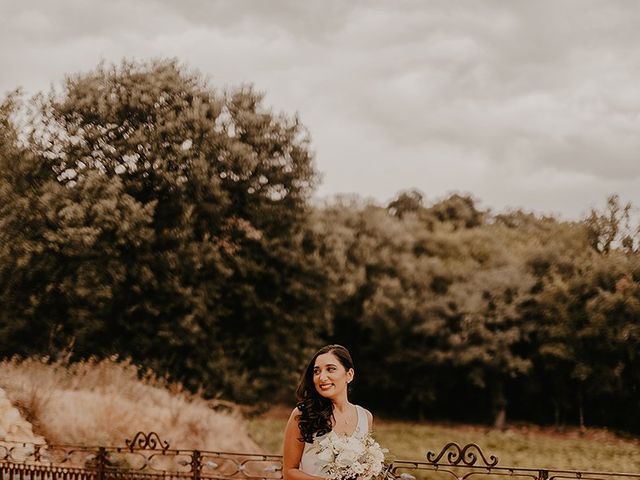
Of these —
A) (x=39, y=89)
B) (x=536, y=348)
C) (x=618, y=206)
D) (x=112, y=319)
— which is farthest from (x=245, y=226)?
(x=618, y=206)

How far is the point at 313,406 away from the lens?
4.80 metres

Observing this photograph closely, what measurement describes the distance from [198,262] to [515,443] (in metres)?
13.7

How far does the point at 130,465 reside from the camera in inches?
440

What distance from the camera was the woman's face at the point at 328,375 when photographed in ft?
15.6

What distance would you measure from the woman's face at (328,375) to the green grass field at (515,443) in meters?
16.8

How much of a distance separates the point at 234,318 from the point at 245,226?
3.26m

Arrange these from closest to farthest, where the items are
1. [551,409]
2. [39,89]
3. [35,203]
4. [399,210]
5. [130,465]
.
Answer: [130,465]
[35,203]
[39,89]
[551,409]
[399,210]

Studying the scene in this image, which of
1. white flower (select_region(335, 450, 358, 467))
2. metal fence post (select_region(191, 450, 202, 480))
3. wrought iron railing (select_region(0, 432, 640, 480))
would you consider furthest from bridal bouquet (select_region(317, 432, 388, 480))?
metal fence post (select_region(191, 450, 202, 480))

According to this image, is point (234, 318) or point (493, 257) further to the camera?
point (493, 257)

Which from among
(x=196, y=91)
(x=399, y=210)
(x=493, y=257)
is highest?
(x=399, y=210)

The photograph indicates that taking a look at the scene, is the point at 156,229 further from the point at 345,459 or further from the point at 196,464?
the point at 345,459

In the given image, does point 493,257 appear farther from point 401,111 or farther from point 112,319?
point 112,319

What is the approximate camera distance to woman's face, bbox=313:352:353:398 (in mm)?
4766

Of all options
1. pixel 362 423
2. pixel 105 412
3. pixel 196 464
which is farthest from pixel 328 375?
pixel 105 412
